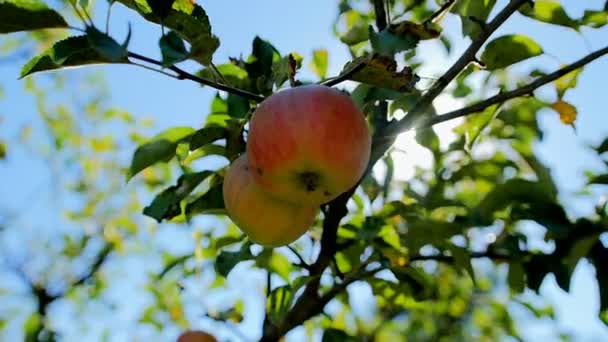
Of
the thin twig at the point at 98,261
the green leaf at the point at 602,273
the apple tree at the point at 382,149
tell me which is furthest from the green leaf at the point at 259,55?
the thin twig at the point at 98,261

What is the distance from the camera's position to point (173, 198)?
4.63 feet

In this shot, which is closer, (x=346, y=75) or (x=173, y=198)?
(x=346, y=75)

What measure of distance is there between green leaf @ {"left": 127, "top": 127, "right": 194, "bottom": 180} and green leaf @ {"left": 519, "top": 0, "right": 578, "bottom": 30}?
735 mm

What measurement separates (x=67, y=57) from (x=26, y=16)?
A: 113 millimetres

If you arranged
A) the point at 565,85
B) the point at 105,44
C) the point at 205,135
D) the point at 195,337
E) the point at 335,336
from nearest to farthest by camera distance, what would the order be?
the point at 105,44 → the point at 205,135 → the point at 565,85 → the point at 335,336 → the point at 195,337

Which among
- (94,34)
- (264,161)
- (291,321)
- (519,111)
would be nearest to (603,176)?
(519,111)

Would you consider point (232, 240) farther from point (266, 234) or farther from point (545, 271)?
point (545, 271)

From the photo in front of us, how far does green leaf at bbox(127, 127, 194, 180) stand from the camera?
1.44 metres

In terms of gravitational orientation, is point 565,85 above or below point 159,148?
above

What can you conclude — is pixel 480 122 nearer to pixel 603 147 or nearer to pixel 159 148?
pixel 603 147

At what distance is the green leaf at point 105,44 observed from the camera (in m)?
0.92

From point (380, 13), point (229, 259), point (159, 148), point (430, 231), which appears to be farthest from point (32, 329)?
point (380, 13)

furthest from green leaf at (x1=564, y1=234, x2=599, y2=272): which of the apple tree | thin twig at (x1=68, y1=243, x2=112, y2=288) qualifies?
thin twig at (x1=68, y1=243, x2=112, y2=288)

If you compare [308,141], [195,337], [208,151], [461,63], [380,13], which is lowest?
[195,337]
